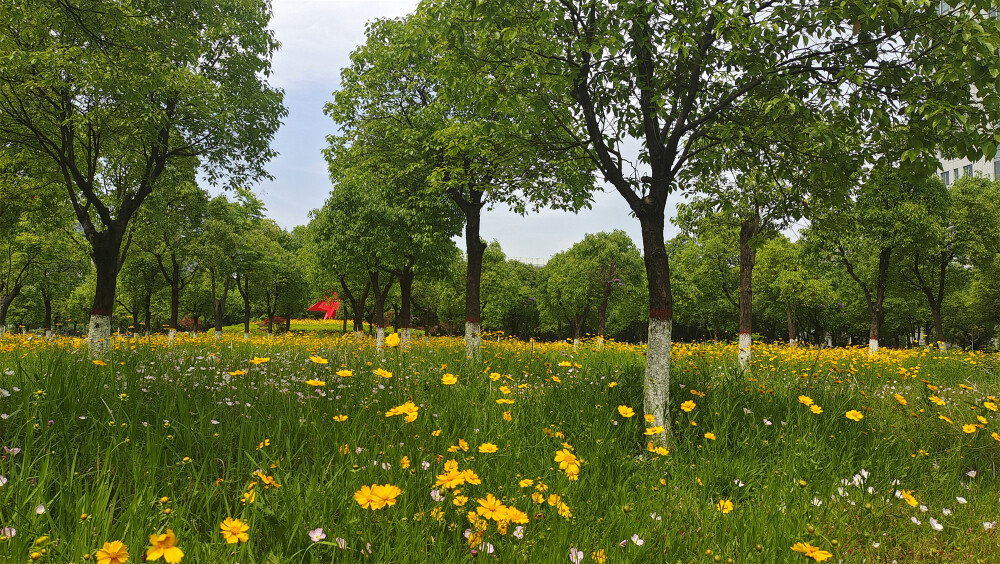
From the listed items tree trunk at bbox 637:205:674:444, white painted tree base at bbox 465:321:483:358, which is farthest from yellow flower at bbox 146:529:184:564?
white painted tree base at bbox 465:321:483:358

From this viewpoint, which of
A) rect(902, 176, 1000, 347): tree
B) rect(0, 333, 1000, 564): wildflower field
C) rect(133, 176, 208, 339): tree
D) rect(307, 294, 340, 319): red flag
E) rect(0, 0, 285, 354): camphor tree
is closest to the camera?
rect(0, 333, 1000, 564): wildflower field

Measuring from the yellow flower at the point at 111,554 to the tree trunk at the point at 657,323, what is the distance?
447cm

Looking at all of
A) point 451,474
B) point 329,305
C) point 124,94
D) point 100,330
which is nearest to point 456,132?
point 451,474

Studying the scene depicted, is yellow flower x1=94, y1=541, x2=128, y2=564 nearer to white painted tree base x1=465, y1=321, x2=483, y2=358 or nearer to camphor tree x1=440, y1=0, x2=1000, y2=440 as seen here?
camphor tree x1=440, y1=0, x2=1000, y2=440

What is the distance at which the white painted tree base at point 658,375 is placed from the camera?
4.96 m

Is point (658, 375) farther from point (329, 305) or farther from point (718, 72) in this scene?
point (329, 305)

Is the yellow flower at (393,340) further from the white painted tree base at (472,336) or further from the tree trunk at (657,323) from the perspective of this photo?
the white painted tree base at (472,336)

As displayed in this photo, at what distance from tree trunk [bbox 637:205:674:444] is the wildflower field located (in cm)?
33

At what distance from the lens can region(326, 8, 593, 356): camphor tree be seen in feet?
19.4

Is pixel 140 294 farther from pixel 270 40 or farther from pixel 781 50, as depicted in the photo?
pixel 781 50

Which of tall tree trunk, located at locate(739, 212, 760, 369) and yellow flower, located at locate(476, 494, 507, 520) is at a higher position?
tall tree trunk, located at locate(739, 212, 760, 369)

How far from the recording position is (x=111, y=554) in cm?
152

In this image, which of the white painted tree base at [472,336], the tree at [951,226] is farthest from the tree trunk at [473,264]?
the tree at [951,226]

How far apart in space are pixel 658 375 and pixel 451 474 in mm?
3443
